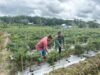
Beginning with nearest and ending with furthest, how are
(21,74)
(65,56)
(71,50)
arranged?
(21,74), (65,56), (71,50)

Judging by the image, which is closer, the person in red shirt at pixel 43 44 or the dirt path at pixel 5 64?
the dirt path at pixel 5 64

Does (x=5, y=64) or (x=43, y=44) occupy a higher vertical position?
(x=43, y=44)

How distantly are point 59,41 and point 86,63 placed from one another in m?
1.46

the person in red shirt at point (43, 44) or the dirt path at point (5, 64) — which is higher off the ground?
the person in red shirt at point (43, 44)

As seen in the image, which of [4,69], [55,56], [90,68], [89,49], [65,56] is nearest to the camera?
[4,69]

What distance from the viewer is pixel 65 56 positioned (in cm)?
1477

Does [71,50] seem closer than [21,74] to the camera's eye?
No

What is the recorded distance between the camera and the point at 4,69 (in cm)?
984

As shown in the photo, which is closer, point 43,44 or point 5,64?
point 43,44

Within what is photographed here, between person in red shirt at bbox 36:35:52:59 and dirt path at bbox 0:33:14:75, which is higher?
person in red shirt at bbox 36:35:52:59

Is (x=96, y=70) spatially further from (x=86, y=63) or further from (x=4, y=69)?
(x=4, y=69)

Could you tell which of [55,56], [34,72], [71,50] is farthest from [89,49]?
[34,72]

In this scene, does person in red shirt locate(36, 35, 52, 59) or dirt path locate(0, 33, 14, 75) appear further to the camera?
person in red shirt locate(36, 35, 52, 59)

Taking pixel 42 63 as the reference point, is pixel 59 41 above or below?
above
